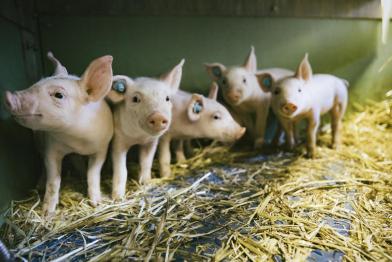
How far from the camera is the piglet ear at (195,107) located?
2.48 meters

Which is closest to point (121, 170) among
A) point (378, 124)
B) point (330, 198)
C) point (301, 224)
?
point (301, 224)

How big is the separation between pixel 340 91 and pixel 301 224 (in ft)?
5.74

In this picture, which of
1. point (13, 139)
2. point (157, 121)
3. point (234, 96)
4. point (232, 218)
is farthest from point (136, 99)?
point (234, 96)

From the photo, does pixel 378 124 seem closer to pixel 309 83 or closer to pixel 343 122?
pixel 343 122

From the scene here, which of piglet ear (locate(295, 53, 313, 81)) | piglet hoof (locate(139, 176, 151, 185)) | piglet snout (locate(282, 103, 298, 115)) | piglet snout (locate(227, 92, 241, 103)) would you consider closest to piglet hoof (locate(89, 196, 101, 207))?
piglet hoof (locate(139, 176, 151, 185))

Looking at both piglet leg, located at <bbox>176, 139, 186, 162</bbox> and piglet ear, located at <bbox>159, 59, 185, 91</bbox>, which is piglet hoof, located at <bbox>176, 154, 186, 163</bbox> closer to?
piglet leg, located at <bbox>176, 139, 186, 162</bbox>

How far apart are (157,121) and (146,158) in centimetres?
57

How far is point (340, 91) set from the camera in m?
3.05

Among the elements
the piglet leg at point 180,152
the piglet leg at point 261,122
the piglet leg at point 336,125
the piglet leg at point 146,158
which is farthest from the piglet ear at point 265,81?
the piglet leg at point 146,158

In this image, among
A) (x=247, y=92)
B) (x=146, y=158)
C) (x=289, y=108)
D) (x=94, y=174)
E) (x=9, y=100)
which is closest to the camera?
(x=9, y=100)

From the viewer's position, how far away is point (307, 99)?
8.80ft

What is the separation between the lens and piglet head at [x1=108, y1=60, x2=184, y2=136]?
200 centimetres

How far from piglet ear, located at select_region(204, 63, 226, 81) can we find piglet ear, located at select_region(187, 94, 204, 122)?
1.73 feet

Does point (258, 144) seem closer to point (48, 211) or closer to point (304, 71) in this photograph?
point (304, 71)
